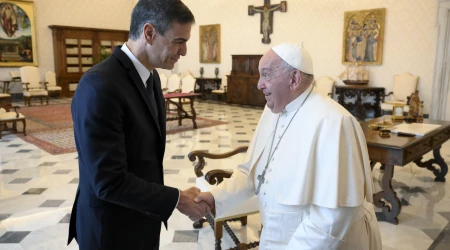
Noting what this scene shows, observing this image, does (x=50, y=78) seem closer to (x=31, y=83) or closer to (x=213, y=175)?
(x=31, y=83)

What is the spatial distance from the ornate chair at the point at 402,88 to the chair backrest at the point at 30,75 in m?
11.2

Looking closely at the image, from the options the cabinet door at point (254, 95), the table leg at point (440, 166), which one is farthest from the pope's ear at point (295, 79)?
the cabinet door at point (254, 95)

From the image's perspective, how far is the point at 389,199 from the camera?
137 inches

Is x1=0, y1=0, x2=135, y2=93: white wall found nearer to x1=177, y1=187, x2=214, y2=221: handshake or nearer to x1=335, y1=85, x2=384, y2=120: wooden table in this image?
x1=335, y1=85, x2=384, y2=120: wooden table

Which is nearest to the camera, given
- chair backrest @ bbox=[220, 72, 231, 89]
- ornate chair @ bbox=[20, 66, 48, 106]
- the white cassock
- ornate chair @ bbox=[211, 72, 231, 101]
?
the white cassock

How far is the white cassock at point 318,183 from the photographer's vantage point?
1523mm

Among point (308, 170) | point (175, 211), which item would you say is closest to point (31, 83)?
point (175, 211)

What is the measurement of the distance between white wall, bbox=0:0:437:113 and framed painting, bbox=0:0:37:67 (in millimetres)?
308

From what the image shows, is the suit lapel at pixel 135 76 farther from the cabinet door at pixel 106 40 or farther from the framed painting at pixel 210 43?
the cabinet door at pixel 106 40

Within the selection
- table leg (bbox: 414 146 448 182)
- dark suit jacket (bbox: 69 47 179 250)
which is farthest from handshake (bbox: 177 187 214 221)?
table leg (bbox: 414 146 448 182)

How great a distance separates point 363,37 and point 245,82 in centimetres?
385

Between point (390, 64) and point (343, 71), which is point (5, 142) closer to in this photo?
point (343, 71)

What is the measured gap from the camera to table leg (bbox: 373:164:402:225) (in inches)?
134

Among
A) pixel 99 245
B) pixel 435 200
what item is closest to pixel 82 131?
pixel 99 245
